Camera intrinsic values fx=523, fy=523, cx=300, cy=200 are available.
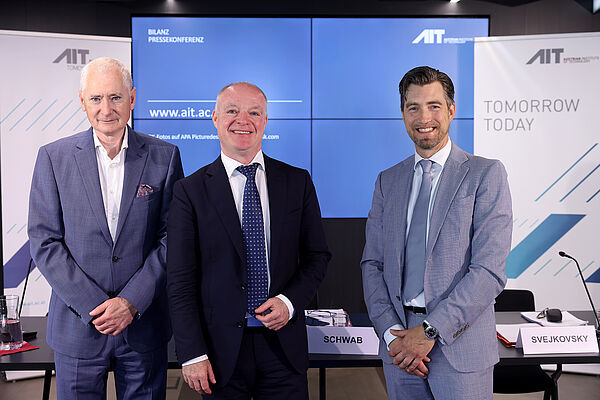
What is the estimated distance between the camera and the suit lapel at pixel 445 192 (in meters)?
1.87

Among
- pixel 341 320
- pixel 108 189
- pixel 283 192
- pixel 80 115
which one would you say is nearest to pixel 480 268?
pixel 283 192

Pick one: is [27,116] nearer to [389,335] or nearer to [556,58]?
[389,335]

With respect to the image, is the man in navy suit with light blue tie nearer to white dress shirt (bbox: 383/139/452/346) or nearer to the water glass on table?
the water glass on table

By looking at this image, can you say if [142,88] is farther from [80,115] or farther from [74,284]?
[74,284]

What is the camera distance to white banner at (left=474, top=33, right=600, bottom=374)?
15.4 ft

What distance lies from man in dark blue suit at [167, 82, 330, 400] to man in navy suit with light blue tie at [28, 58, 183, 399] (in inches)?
9.1

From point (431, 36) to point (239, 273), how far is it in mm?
3851

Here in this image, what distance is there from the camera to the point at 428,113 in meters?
1.91

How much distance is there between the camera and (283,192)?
1.99m

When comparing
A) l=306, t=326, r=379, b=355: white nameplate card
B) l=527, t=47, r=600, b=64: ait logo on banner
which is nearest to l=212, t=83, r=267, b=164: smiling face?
l=306, t=326, r=379, b=355: white nameplate card

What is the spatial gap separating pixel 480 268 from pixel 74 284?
1484 mm

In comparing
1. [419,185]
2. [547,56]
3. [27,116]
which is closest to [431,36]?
[547,56]

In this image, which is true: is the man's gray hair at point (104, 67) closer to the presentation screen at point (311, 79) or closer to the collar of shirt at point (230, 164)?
the collar of shirt at point (230, 164)

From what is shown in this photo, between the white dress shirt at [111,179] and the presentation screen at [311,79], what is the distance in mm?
2817
